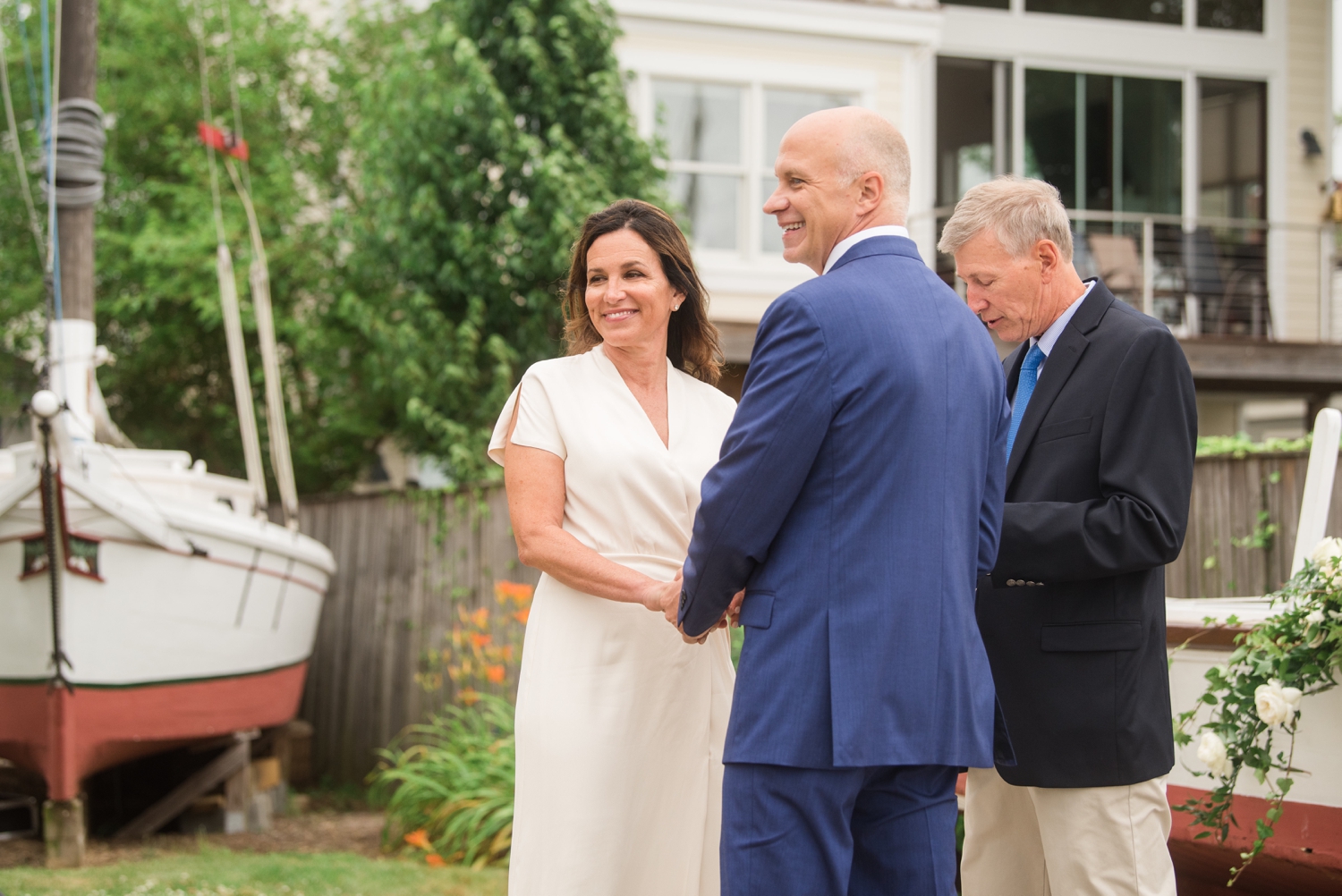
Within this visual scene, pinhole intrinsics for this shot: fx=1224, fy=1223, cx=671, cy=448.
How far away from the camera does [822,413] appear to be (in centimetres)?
192

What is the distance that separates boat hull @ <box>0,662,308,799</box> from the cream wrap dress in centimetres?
469

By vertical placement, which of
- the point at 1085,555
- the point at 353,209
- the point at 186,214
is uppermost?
the point at 353,209

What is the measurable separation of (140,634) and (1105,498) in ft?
19.1

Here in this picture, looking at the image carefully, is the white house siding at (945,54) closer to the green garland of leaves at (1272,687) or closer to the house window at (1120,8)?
the house window at (1120,8)

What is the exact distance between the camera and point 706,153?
11695 mm

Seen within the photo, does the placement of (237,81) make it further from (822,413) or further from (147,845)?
(822,413)

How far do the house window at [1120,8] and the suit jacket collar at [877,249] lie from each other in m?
12.4

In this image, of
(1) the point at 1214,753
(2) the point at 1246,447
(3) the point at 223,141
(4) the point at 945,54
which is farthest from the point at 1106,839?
(4) the point at 945,54

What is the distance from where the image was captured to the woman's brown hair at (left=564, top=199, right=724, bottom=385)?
111 inches

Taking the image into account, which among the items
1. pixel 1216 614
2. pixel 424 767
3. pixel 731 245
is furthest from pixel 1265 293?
pixel 1216 614

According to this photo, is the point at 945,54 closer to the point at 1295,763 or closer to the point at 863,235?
the point at 1295,763

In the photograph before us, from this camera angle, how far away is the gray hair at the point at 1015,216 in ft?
8.25

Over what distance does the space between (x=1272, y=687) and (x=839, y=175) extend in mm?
1477

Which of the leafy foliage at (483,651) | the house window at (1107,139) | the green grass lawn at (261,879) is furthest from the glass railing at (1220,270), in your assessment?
the green grass lawn at (261,879)
